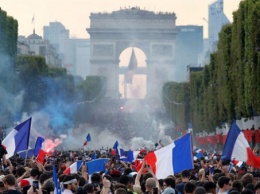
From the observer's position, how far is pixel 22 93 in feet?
318

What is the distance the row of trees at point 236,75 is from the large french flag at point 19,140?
88.2ft

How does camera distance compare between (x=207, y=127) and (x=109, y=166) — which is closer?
(x=109, y=166)

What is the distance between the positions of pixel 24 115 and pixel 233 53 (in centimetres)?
2702

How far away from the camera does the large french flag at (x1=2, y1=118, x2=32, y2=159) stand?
28766 millimetres

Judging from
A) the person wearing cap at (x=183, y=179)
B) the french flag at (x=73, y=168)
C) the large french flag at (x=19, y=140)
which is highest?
the large french flag at (x=19, y=140)

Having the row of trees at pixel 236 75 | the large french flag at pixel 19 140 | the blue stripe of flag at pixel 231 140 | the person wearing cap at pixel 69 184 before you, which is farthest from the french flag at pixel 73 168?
the row of trees at pixel 236 75

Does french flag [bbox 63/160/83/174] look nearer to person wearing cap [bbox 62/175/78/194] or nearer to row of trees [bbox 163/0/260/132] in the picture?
person wearing cap [bbox 62/175/78/194]

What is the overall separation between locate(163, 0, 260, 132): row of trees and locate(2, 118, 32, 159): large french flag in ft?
88.2

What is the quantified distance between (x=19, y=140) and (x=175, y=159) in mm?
6792

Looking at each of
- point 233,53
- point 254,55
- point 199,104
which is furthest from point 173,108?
point 254,55

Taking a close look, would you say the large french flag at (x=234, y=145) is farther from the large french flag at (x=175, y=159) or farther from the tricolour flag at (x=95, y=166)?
the tricolour flag at (x=95, y=166)

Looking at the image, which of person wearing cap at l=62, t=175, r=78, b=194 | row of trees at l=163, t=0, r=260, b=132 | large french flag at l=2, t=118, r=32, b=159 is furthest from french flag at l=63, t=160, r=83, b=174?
row of trees at l=163, t=0, r=260, b=132

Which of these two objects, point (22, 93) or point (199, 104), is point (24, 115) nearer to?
point (22, 93)

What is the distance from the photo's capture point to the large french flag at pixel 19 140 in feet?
94.4
